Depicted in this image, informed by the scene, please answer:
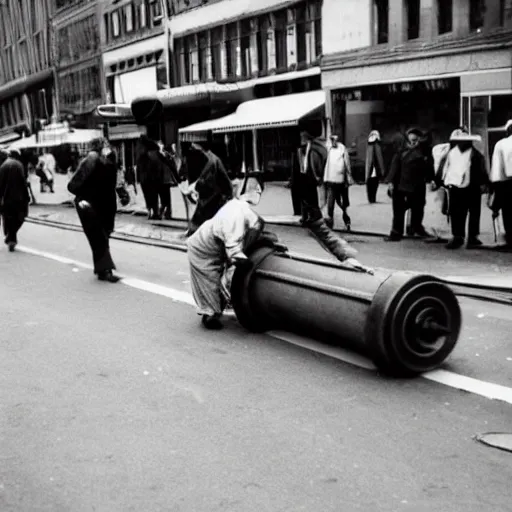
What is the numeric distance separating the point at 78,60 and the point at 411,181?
40.1 m

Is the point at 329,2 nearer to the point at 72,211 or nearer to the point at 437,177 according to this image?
the point at 72,211

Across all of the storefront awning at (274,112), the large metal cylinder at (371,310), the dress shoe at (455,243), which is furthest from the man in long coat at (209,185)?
the storefront awning at (274,112)

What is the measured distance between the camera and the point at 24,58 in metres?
62.9

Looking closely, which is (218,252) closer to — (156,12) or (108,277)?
(108,277)

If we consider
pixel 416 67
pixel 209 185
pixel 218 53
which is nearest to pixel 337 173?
pixel 209 185

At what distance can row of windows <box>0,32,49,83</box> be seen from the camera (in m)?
58.3

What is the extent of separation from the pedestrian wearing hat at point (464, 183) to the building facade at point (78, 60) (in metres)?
35.3

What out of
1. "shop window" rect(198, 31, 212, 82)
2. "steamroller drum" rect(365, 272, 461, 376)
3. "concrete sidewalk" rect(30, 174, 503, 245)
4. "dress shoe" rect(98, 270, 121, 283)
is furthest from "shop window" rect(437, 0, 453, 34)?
"steamroller drum" rect(365, 272, 461, 376)

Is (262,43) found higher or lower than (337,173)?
higher

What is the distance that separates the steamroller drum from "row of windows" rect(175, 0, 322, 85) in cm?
2419

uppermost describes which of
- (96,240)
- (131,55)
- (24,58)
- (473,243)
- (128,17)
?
(128,17)

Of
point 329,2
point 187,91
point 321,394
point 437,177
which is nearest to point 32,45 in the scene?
point 187,91

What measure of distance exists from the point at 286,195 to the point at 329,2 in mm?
6759

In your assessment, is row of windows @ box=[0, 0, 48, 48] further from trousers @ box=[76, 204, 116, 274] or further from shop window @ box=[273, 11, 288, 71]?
trousers @ box=[76, 204, 116, 274]
